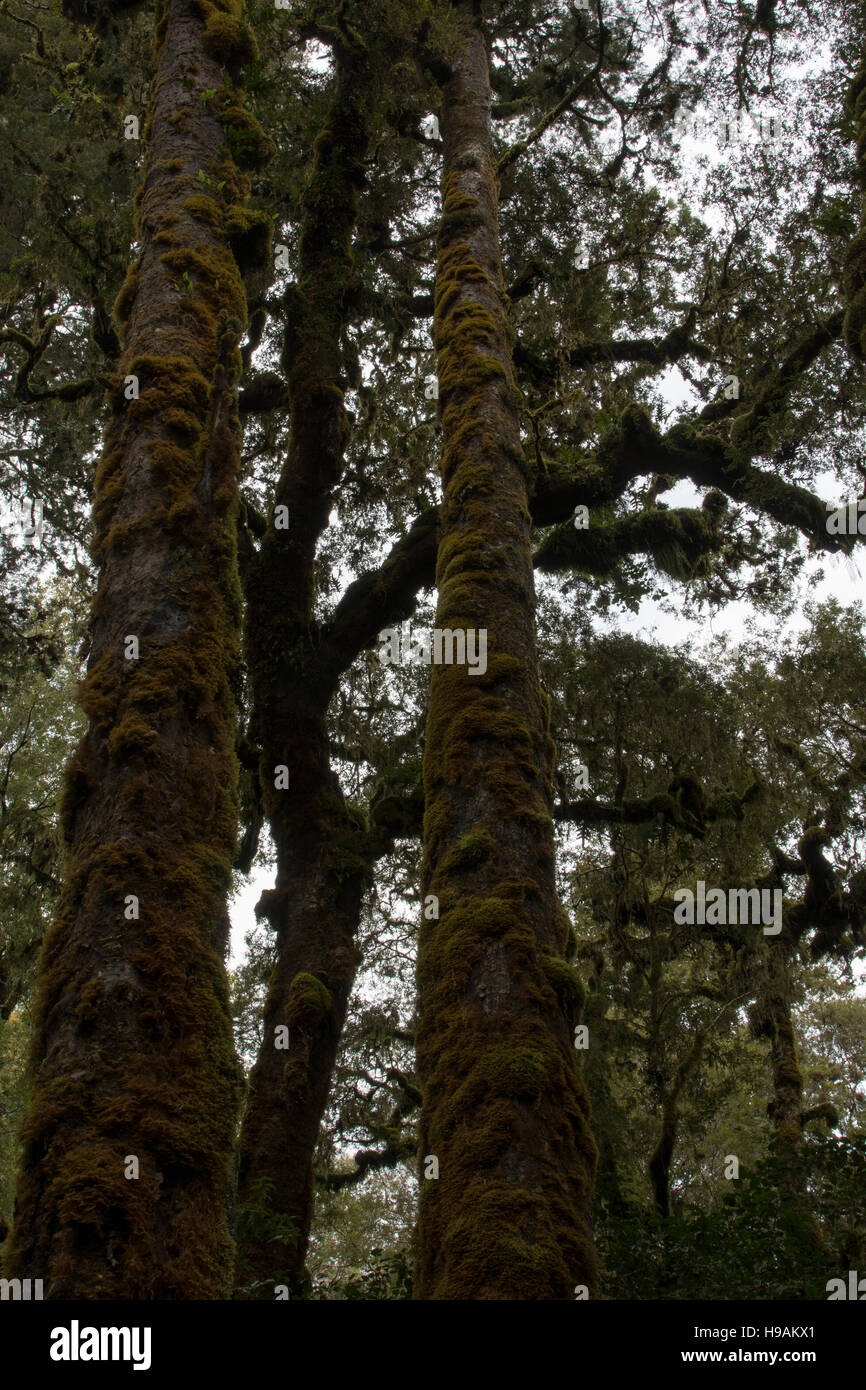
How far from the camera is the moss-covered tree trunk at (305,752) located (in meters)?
7.48

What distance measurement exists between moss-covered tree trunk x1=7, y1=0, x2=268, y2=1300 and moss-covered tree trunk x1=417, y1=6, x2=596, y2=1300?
2.81 feet

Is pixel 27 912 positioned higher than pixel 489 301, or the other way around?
pixel 489 301

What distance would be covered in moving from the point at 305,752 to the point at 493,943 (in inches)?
223

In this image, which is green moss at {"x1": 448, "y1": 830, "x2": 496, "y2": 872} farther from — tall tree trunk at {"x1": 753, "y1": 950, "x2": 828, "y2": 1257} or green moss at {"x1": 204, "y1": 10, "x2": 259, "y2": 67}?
tall tree trunk at {"x1": 753, "y1": 950, "x2": 828, "y2": 1257}

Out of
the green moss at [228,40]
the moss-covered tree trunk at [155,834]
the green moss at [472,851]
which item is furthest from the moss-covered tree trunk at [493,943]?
the green moss at [228,40]

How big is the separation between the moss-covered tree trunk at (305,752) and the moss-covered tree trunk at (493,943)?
3.36 metres

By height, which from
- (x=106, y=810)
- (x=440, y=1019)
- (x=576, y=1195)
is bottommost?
(x=576, y=1195)

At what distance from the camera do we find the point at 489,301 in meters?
7.76

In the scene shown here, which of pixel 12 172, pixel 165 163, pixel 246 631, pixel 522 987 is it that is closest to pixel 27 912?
pixel 246 631

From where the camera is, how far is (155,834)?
3709 millimetres

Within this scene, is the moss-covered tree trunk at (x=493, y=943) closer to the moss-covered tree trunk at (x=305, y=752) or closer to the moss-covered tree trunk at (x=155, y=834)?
the moss-covered tree trunk at (x=155, y=834)

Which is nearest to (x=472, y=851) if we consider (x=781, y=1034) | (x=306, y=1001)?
(x=306, y=1001)
